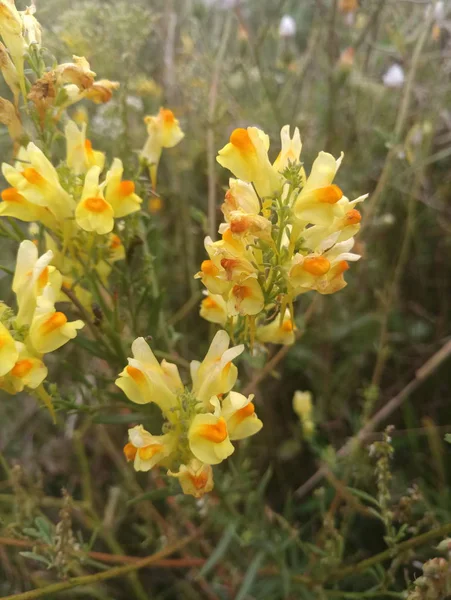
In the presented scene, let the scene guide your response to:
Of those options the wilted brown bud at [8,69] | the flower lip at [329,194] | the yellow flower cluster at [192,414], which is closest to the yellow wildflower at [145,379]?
the yellow flower cluster at [192,414]

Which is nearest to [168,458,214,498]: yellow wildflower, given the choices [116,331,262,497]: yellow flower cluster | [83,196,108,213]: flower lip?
[116,331,262,497]: yellow flower cluster

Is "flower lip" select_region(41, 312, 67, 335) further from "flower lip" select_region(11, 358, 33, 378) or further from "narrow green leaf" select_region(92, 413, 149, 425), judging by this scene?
"narrow green leaf" select_region(92, 413, 149, 425)

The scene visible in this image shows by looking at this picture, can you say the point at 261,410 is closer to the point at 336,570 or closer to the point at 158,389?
the point at 336,570

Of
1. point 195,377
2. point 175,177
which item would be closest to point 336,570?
point 195,377

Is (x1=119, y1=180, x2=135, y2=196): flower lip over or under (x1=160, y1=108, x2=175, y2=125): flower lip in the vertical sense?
under

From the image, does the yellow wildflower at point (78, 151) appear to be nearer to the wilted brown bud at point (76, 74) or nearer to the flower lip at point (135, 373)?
the wilted brown bud at point (76, 74)

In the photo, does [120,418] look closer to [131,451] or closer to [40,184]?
[131,451]

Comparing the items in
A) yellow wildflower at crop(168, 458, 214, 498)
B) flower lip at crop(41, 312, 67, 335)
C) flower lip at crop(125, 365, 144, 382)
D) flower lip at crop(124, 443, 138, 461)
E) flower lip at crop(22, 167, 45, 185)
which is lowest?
yellow wildflower at crop(168, 458, 214, 498)
